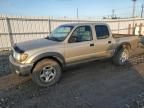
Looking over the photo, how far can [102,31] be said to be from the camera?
6145 mm

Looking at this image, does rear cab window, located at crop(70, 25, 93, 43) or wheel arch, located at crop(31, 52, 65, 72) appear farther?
rear cab window, located at crop(70, 25, 93, 43)

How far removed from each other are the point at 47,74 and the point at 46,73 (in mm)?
50

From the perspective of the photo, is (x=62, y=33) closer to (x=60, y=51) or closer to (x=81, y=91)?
(x=60, y=51)

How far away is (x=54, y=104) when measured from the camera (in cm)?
384

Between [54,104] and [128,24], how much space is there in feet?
56.3

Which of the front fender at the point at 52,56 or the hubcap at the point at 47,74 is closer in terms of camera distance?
the front fender at the point at 52,56

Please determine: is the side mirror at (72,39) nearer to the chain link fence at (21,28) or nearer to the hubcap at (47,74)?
the hubcap at (47,74)

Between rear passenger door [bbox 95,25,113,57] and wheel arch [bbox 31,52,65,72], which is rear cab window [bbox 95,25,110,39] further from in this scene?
wheel arch [bbox 31,52,65,72]

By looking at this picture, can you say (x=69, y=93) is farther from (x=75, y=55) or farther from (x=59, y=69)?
(x=75, y=55)

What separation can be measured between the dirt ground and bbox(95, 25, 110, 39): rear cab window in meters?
1.43

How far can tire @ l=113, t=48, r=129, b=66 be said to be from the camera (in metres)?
6.79

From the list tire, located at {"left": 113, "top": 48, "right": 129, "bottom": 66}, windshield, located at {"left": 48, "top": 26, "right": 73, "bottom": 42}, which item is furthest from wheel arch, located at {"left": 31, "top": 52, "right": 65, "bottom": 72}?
tire, located at {"left": 113, "top": 48, "right": 129, "bottom": 66}

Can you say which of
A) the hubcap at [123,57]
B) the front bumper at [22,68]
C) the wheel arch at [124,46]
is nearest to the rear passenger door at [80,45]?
the front bumper at [22,68]

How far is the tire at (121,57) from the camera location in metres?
6.79
